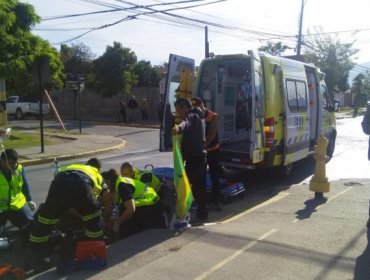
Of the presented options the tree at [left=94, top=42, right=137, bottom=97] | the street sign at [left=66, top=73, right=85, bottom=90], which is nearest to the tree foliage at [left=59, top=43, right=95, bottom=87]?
the tree at [left=94, top=42, right=137, bottom=97]

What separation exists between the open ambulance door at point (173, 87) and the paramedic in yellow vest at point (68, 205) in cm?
380

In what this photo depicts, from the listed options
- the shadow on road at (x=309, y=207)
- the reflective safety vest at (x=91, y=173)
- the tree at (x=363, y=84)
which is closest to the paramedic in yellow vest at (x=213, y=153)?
the shadow on road at (x=309, y=207)

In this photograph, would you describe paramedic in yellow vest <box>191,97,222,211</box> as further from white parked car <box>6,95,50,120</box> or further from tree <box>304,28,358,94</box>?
tree <box>304,28,358,94</box>

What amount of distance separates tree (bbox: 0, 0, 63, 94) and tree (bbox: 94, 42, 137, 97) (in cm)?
1537

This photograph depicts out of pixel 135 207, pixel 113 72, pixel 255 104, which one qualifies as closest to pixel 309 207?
pixel 255 104

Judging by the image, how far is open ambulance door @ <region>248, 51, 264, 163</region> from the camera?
8.84 metres

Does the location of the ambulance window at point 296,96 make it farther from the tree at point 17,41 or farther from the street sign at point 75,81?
the street sign at point 75,81

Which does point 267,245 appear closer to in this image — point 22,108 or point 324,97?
point 324,97

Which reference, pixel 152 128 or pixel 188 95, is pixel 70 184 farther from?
pixel 152 128

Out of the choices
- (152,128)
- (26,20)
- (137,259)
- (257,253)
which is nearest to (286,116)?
(257,253)

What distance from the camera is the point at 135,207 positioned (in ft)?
20.3

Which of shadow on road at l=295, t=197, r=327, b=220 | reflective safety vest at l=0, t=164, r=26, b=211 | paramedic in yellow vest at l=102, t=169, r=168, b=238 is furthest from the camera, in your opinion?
shadow on road at l=295, t=197, r=327, b=220

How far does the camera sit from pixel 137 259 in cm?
513

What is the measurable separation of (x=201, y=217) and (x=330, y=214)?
1915mm
